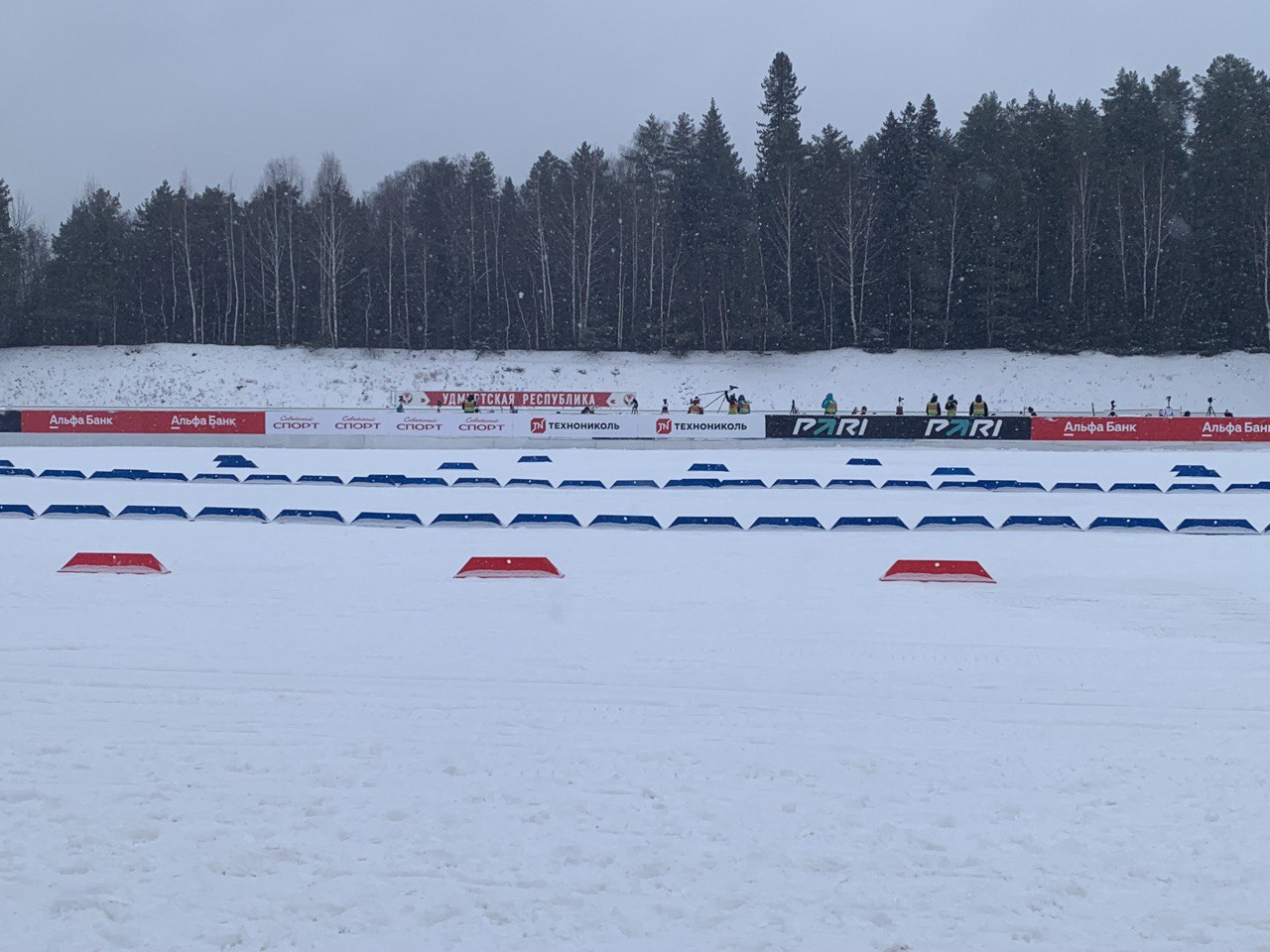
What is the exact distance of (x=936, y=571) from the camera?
473 inches

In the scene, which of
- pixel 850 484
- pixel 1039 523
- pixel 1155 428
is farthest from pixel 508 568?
pixel 1155 428

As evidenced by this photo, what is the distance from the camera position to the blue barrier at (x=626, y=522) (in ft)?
52.5

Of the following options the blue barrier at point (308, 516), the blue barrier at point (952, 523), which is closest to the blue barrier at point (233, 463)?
the blue barrier at point (308, 516)

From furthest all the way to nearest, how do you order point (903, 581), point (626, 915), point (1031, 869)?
point (903, 581) → point (1031, 869) → point (626, 915)

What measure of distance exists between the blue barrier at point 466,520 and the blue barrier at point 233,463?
11.4 meters

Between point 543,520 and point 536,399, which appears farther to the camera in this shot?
point 536,399

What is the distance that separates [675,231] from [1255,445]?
125 feet

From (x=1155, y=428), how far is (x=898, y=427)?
7.87 meters

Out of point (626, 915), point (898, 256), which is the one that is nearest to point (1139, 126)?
point (898, 256)

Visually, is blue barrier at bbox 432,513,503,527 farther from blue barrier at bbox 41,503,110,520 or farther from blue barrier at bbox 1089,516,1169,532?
blue barrier at bbox 1089,516,1169,532

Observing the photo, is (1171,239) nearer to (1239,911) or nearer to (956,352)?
(956,352)

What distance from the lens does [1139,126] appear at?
212 feet

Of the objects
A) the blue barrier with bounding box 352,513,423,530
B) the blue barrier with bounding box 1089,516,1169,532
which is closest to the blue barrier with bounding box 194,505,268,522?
the blue barrier with bounding box 352,513,423,530

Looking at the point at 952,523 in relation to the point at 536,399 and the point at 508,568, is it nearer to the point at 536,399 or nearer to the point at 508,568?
the point at 508,568
